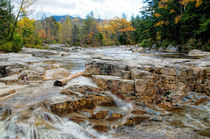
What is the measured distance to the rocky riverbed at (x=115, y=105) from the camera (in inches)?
123

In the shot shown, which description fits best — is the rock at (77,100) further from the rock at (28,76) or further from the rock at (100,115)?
the rock at (28,76)

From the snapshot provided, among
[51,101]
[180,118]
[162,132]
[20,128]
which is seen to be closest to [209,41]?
[180,118]

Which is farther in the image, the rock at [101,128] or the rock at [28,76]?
the rock at [28,76]

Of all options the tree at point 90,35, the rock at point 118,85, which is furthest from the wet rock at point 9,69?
the tree at point 90,35

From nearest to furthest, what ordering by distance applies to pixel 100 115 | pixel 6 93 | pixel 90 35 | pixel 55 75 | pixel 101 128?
pixel 101 128
pixel 100 115
pixel 6 93
pixel 55 75
pixel 90 35

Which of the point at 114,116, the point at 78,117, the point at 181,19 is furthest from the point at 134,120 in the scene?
the point at 181,19

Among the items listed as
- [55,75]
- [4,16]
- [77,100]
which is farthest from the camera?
[4,16]

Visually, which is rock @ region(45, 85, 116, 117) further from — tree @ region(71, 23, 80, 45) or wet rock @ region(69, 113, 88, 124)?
tree @ region(71, 23, 80, 45)

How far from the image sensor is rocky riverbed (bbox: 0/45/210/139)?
311cm

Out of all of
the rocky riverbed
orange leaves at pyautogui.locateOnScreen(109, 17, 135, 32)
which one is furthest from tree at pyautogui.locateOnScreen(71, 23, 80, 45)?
the rocky riverbed

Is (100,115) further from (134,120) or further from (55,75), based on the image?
(55,75)

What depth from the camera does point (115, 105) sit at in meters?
4.47

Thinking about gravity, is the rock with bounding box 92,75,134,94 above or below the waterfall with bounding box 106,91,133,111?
above

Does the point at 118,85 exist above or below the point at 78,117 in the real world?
above
